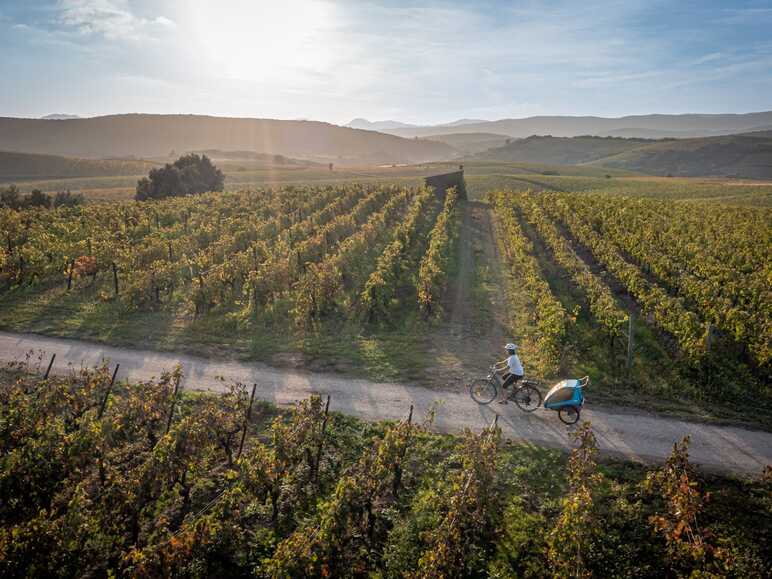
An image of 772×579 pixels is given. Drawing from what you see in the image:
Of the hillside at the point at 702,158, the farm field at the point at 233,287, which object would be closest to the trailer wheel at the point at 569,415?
the farm field at the point at 233,287

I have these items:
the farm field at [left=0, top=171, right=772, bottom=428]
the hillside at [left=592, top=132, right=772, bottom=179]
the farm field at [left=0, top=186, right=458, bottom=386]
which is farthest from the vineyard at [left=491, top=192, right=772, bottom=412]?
the hillside at [left=592, top=132, right=772, bottom=179]

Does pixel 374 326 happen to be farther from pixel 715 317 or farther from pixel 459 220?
pixel 459 220

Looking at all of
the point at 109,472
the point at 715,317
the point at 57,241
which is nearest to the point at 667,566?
the point at 109,472

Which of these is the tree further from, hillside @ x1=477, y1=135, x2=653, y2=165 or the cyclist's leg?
hillside @ x1=477, y1=135, x2=653, y2=165

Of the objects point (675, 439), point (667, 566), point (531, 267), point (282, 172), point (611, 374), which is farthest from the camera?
point (282, 172)

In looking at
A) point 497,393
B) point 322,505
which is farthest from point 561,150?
point 322,505

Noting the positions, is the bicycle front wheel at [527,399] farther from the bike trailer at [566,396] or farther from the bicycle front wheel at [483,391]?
the bicycle front wheel at [483,391]

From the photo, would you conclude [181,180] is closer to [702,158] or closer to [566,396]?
[566,396]
